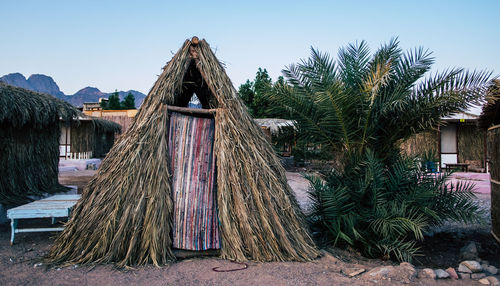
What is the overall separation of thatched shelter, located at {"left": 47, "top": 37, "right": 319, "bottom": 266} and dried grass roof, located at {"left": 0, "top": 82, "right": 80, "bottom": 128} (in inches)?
129

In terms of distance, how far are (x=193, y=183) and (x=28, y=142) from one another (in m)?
4.61

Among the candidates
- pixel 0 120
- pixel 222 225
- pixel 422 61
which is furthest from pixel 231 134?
pixel 0 120

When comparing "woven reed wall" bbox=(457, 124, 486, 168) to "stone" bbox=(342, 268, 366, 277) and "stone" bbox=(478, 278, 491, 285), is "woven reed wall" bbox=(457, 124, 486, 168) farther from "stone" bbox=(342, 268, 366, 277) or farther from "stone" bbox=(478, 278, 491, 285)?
"stone" bbox=(342, 268, 366, 277)

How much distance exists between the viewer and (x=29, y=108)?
639 centimetres

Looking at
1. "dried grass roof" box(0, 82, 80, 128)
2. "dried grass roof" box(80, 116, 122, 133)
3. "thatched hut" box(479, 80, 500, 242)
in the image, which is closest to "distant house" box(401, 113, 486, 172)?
"thatched hut" box(479, 80, 500, 242)

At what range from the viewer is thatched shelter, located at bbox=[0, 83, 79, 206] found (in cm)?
619

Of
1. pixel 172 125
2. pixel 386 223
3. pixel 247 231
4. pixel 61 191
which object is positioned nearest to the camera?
pixel 247 231

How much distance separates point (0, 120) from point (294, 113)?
4989mm

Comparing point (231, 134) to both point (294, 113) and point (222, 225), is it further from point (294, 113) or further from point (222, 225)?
point (294, 113)

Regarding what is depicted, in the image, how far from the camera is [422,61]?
5398 mm

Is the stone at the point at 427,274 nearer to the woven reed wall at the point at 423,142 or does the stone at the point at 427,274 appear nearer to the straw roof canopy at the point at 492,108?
the straw roof canopy at the point at 492,108

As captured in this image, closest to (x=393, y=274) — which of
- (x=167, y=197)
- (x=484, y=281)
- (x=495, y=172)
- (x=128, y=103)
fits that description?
(x=484, y=281)

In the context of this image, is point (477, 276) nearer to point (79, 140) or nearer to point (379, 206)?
point (379, 206)

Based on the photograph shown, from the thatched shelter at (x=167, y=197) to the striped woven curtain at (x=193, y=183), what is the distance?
9 centimetres
